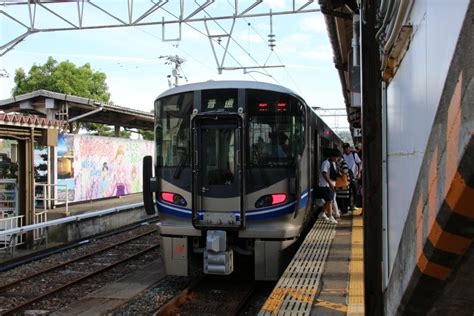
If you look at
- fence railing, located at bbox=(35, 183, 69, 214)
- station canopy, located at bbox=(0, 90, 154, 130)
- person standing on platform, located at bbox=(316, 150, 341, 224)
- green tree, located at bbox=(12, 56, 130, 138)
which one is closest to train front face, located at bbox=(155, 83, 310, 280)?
person standing on platform, located at bbox=(316, 150, 341, 224)

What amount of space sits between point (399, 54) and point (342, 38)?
8.92m

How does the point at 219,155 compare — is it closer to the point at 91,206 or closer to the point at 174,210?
the point at 174,210

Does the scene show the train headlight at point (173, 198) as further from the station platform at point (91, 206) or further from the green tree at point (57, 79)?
the green tree at point (57, 79)

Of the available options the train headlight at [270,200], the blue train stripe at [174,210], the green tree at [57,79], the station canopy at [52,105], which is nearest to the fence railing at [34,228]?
the station canopy at [52,105]

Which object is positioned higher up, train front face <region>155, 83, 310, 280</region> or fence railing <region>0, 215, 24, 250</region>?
train front face <region>155, 83, 310, 280</region>

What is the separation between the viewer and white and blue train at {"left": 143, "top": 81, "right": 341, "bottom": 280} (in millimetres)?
6742

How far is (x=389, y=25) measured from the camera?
120 inches

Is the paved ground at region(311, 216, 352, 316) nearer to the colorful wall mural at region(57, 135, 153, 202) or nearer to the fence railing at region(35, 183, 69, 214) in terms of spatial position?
the fence railing at region(35, 183, 69, 214)

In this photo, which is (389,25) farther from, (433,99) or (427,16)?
(433,99)

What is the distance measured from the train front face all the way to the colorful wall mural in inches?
421

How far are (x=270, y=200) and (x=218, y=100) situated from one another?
1.59 metres

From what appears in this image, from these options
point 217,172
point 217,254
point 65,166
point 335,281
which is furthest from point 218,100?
point 65,166

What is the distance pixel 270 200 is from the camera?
6766 millimetres

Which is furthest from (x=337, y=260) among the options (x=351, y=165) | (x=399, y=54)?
(x=351, y=165)
